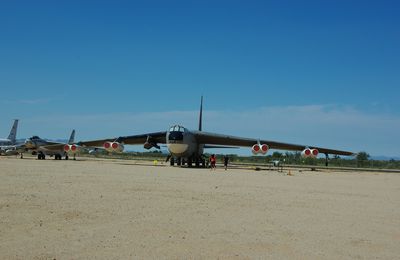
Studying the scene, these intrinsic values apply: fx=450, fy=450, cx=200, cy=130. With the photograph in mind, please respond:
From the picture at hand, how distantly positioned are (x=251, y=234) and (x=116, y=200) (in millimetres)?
4764

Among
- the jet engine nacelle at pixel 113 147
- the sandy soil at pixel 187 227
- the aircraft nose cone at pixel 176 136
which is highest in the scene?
the aircraft nose cone at pixel 176 136

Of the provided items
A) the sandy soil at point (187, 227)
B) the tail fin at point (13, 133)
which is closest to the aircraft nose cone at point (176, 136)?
the sandy soil at point (187, 227)

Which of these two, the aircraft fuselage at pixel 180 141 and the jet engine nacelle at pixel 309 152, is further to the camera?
the jet engine nacelle at pixel 309 152

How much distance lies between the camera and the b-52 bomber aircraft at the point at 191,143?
36.5 m

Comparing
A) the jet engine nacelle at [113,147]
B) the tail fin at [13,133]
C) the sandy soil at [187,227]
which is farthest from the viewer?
the tail fin at [13,133]

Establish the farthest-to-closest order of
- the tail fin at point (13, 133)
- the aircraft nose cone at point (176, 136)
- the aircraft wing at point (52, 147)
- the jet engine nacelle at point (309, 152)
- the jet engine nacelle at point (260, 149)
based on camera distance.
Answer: the tail fin at point (13, 133), the aircraft wing at point (52, 147), the jet engine nacelle at point (309, 152), the jet engine nacelle at point (260, 149), the aircraft nose cone at point (176, 136)

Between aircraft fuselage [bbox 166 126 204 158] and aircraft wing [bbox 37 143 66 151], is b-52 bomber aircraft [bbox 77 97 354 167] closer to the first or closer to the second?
aircraft fuselage [bbox 166 126 204 158]

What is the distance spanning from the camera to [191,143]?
3791 centimetres

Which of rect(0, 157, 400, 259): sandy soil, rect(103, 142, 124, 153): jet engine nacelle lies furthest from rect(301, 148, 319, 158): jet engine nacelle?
rect(0, 157, 400, 259): sandy soil

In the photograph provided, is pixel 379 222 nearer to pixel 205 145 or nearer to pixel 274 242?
pixel 274 242

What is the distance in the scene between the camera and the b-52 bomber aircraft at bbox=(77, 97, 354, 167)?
3653 centimetres

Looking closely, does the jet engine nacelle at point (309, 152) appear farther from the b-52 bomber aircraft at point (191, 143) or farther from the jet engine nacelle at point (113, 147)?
the jet engine nacelle at point (113, 147)

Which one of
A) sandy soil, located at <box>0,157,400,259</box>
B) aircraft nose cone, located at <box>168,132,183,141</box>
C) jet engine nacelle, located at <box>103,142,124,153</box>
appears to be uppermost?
aircraft nose cone, located at <box>168,132,183,141</box>

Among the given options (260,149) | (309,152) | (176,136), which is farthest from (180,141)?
(309,152)
